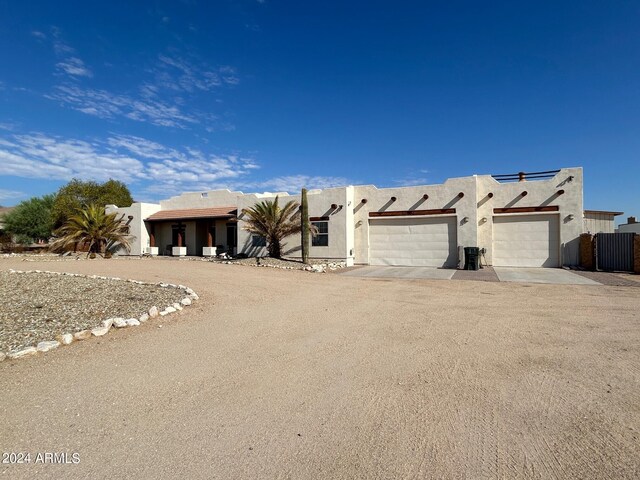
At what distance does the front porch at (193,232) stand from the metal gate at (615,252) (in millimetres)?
21064

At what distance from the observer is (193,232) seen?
2862 centimetres

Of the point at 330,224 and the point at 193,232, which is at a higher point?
the point at 330,224

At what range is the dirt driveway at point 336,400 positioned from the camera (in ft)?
9.19

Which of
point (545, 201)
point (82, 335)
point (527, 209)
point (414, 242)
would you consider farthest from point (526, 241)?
point (82, 335)

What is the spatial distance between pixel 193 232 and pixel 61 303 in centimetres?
2147

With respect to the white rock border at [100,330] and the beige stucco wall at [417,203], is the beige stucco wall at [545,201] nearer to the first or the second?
the beige stucco wall at [417,203]

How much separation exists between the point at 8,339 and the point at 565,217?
2257 centimetres

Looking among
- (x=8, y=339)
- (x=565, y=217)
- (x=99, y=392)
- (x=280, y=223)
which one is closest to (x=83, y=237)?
(x=280, y=223)

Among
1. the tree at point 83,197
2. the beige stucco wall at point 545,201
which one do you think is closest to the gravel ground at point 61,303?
the beige stucco wall at point 545,201

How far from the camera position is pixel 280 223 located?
21750mm

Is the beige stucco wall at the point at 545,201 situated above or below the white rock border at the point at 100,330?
above

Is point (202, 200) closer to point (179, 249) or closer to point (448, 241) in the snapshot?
point (179, 249)

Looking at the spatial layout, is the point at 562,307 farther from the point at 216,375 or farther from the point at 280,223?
the point at 280,223

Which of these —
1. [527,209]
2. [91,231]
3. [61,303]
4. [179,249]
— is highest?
[527,209]
